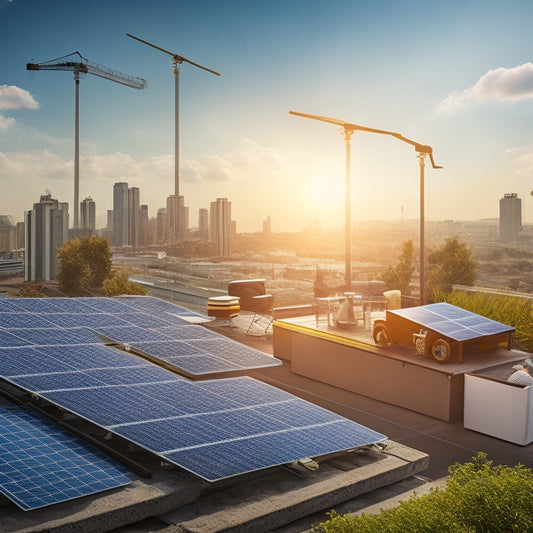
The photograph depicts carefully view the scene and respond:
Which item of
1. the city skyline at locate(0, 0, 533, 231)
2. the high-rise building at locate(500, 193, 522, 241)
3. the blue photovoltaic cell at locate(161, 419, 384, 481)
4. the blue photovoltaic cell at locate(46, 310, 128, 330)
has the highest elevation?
the city skyline at locate(0, 0, 533, 231)

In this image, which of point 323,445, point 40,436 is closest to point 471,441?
point 323,445

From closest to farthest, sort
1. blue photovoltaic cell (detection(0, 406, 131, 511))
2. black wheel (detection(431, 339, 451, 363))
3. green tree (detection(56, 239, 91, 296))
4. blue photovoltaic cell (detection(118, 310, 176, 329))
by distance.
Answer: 1. blue photovoltaic cell (detection(0, 406, 131, 511))
2. black wheel (detection(431, 339, 451, 363))
3. blue photovoltaic cell (detection(118, 310, 176, 329))
4. green tree (detection(56, 239, 91, 296))

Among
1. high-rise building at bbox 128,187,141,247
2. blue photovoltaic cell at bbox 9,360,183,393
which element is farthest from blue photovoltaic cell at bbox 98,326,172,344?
high-rise building at bbox 128,187,141,247

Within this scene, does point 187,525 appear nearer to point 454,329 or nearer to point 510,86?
point 454,329

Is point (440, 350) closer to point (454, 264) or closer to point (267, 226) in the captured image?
point (454, 264)

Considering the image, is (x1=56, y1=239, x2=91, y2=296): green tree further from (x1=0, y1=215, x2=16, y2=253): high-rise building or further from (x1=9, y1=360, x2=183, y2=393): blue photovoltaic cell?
(x1=9, y1=360, x2=183, y2=393): blue photovoltaic cell
